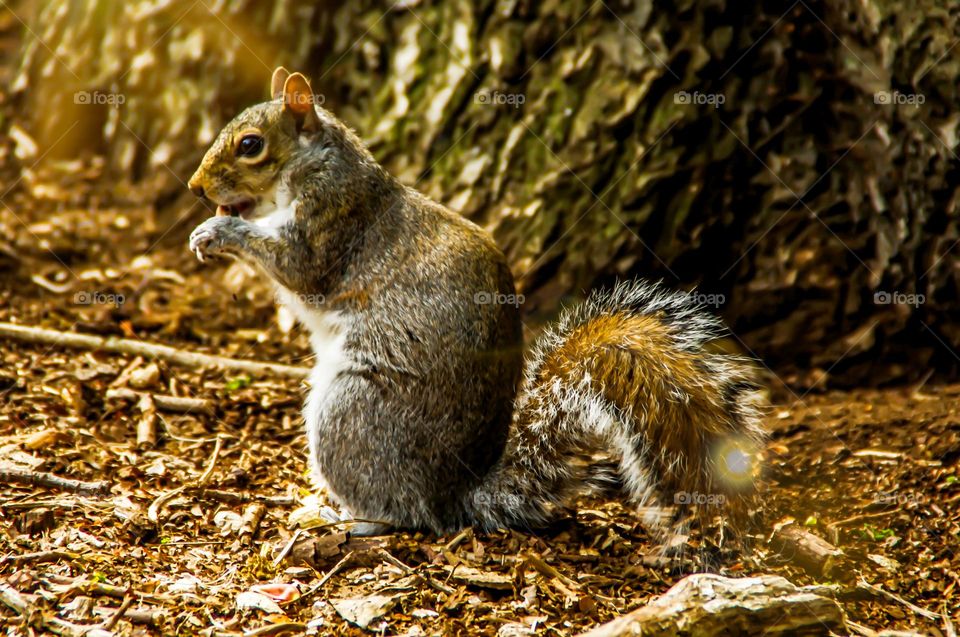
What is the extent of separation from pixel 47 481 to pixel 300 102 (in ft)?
5.75

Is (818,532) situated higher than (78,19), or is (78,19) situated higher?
(78,19)

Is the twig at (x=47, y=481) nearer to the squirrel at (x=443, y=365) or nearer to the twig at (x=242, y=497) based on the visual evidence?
the twig at (x=242, y=497)

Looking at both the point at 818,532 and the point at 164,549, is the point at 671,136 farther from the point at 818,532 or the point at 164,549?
the point at 164,549

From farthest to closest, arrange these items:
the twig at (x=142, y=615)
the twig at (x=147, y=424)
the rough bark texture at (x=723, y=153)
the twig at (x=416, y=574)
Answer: the rough bark texture at (x=723, y=153)
the twig at (x=147, y=424)
the twig at (x=416, y=574)
the twig at (x=142, y=615)

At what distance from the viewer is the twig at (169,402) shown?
459 cm

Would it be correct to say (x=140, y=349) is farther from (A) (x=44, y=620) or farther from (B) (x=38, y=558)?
(A) (x=44, y=620)

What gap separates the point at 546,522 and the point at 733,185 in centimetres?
220

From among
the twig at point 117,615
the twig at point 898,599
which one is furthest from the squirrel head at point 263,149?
the twig at point 898,599

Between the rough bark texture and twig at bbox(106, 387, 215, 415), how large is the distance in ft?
5.61

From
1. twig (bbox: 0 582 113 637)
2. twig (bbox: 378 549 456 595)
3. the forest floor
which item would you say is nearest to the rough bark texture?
the forest floor

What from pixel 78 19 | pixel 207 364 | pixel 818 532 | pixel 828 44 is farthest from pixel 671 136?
pixel 78 19

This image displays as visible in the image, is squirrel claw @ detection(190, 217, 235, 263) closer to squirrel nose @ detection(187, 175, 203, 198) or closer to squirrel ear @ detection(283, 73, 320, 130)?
squirrel nose @ detection(187, 175, 203, 198)

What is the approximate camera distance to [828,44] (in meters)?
4.87

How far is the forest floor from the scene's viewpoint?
308 centimetres
